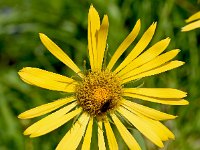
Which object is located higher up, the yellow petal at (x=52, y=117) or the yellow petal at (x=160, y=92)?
the yellow petal at (x=52, y=117)

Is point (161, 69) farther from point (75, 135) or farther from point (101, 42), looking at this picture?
point (75, 135)

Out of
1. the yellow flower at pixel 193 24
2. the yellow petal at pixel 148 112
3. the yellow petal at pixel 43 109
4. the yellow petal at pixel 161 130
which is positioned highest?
the yellow flower at pixel 193 24

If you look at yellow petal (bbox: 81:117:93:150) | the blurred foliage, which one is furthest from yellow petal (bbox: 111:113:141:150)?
the blurred foliage

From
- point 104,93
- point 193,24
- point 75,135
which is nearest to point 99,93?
point 104,93

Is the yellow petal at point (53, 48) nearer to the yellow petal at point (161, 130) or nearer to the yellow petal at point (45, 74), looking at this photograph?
the yellow petal at point (45, 74)

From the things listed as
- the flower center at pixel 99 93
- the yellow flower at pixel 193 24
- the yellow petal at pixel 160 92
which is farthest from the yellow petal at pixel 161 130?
the yellow flower at pixel 193 24

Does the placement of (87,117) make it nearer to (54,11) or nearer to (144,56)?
(144,56)

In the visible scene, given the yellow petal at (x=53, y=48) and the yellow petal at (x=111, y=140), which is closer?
the yellow petal at (x=53, y=48)

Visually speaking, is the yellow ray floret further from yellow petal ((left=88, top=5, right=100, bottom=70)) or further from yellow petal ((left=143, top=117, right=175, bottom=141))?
yellow petal ((left=88, top=5, right=100, bottom=70))

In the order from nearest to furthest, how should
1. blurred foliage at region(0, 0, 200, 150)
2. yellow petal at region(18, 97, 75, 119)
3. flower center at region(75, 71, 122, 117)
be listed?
1. yellow petal at region(18, 97, 75, 119)
2. flower center at region(75, 71, 122, 117)
3. blurred foliage at region(0, 0, 200, 150)
